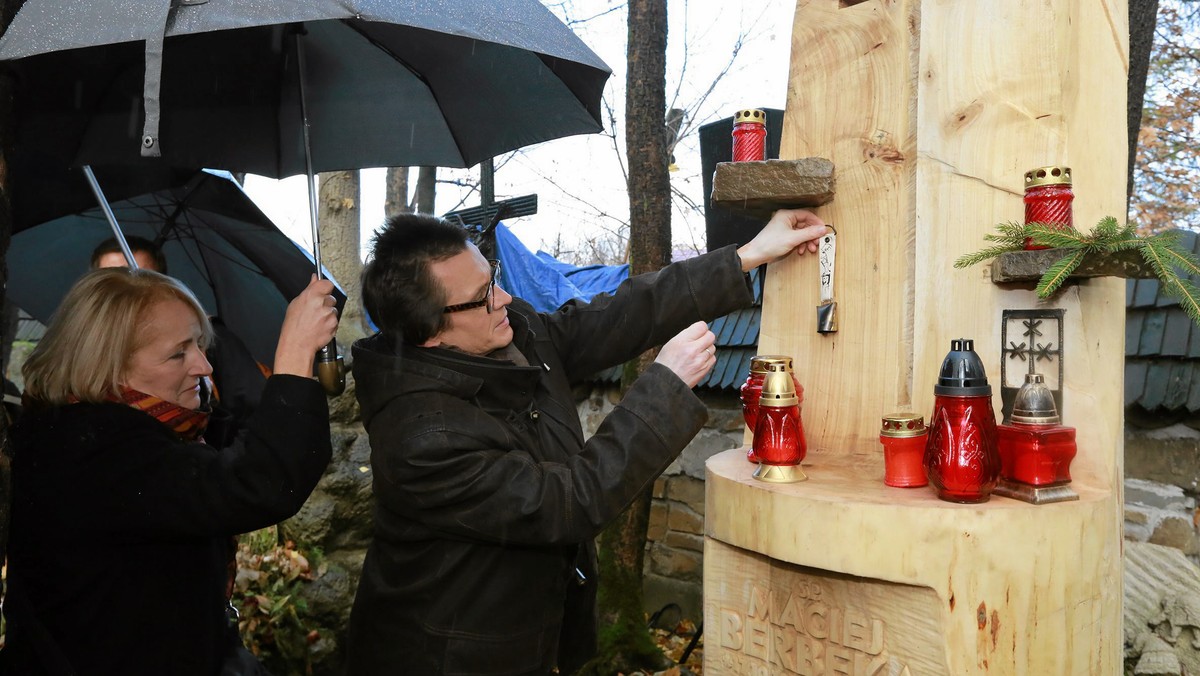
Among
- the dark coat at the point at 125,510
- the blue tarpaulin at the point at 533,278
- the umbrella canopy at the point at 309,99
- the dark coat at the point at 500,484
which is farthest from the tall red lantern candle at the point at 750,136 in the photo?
the blue tarpaulin at the point at 533,278

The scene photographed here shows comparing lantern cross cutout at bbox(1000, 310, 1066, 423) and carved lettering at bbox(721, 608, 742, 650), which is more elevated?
lantern cross cutout at bbox(1000, 310, 1066, 423)

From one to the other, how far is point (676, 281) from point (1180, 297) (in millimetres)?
1146

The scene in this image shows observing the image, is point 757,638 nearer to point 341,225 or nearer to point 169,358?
point 169,358

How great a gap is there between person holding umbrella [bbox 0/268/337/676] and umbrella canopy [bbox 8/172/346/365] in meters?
1.15

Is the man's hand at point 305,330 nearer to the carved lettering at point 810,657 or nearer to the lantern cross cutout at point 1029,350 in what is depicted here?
the carved lettering at point 810,657

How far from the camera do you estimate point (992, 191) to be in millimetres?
1871

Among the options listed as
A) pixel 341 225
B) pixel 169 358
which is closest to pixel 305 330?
pixel 169 358

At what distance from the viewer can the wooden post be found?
1585 millimetres

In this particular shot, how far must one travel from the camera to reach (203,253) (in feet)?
11.3

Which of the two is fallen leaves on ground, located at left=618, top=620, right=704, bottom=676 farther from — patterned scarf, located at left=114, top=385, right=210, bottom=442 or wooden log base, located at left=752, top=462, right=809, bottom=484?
patterned scarf, located at left=114, top=385, right=210, bottom=442

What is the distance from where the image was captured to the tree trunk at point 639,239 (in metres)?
4.24

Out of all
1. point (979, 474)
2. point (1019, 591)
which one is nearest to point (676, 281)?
point (979, 474)

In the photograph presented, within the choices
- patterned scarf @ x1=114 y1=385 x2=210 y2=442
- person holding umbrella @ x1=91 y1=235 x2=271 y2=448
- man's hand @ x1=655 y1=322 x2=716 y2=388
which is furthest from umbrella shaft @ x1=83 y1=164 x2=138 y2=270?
man's hand @ x1=655 y1=322 x2=716 y2=388

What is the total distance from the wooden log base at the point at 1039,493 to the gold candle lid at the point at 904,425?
7.7 inches
